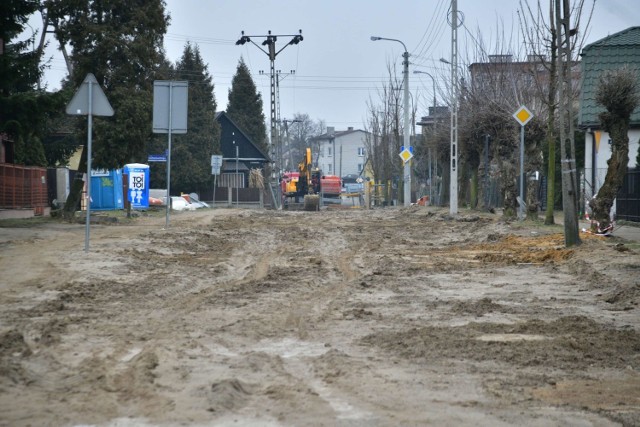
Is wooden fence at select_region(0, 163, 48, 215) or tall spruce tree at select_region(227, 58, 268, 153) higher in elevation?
tall spruce tree at select_region(227, 58, 268, 153)

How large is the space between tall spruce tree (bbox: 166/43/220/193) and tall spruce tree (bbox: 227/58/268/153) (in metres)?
23.6

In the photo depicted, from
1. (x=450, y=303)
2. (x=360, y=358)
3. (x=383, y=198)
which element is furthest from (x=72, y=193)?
(x=383, y=198)

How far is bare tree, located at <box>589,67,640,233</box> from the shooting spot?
62.7 ft

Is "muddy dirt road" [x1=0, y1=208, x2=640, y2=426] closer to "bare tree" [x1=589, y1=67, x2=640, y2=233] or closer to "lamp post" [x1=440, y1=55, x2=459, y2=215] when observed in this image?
"bare tree" [x1=589, y1=67, x2=640, y2=233]

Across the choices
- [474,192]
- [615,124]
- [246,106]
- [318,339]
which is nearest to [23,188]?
[474,192]

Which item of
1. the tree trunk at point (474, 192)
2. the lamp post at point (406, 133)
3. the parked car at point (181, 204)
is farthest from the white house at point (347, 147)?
the tree trunk at point (474, 192)

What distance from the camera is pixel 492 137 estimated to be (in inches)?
1473

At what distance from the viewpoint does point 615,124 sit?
19453mm

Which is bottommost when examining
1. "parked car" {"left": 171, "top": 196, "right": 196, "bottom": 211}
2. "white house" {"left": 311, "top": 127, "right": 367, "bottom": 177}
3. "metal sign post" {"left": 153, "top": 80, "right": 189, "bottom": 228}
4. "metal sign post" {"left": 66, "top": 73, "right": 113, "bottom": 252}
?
"parked car" {"left": 171, "top": 196, "right": 196, "bottom": 211}

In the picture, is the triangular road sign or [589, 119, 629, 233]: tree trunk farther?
[589, 119, 629, 233]: tree trunk

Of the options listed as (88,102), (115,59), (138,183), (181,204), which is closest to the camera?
(88,102)

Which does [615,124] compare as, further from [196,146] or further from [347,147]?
[347,147]

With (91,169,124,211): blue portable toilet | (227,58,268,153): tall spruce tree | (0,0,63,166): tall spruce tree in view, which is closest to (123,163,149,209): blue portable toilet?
(91,169,124,211): blue portable toilet

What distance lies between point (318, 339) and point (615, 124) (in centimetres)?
1328
